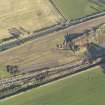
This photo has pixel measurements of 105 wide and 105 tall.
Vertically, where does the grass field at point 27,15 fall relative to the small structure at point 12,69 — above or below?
above

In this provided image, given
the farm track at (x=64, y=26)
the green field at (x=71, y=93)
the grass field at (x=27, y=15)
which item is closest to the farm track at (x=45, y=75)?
the green field at (x=71, y=93)

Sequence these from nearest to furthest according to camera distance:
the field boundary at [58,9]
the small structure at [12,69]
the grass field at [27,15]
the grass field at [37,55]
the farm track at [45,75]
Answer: the farm track at [45,75] < the small structure at [12,69] < the grass field at [37,55] < the grass field at [27,15] < the field boundary at [58,9]

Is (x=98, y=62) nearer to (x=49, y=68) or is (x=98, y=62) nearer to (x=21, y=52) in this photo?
(x=49, y=68)

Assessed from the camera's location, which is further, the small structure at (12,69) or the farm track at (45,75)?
the small structure at (12,69)

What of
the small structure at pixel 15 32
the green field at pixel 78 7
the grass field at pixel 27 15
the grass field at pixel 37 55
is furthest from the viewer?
the green field at pixel 78 7

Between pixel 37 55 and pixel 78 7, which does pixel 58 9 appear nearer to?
pixel 78 7

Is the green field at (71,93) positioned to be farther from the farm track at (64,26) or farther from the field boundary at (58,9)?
the field boundary at (58,9)

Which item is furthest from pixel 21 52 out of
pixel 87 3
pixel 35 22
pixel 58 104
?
pixel 87 3
